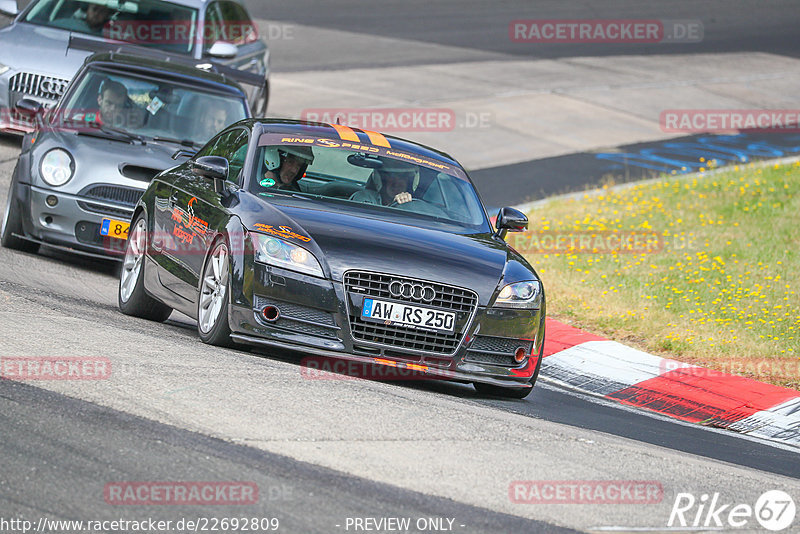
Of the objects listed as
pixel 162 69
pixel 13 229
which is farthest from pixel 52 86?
pixel 13 229

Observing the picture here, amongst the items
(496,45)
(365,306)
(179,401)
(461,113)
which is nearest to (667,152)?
(461,113)

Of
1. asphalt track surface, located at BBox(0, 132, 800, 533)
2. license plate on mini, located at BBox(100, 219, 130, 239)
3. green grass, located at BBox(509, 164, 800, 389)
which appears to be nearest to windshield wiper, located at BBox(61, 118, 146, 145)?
license plate on mini, located at BBox(100, 219, 130, 239)

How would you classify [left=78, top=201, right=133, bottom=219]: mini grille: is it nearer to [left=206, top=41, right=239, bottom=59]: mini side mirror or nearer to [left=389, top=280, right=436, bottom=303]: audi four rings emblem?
[left=389, top=280, right=436, bottom=303]: audi four rings emblem

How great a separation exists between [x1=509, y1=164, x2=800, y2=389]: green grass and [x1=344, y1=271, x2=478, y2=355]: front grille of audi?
3.14 meters

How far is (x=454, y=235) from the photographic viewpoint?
819 cm

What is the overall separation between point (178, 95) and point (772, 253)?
6.31 metres

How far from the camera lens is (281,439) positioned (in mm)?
5652

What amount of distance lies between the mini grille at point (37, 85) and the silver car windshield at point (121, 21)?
1.11m

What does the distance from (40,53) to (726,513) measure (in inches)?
434

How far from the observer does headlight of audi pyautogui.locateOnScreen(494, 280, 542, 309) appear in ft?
25.1

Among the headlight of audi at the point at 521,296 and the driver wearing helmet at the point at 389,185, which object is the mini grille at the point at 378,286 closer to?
the headlight of audi at the point at 521,296

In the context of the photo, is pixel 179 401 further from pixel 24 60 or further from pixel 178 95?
pixel 24 60

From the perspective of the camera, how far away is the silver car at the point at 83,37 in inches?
567

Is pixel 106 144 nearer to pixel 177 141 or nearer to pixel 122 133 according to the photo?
pixel 122 133
